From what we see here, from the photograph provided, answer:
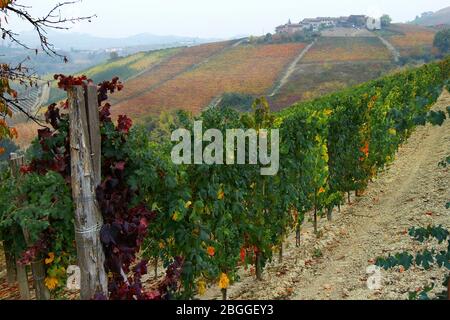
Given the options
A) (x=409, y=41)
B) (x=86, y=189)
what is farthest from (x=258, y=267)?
(x=409, y=41)

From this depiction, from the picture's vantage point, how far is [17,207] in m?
3.28

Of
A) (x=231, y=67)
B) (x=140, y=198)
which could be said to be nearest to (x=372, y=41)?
(x=231, y=67)

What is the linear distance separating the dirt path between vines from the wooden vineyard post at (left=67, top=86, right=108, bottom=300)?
3.41 meters

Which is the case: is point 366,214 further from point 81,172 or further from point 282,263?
point 81,172

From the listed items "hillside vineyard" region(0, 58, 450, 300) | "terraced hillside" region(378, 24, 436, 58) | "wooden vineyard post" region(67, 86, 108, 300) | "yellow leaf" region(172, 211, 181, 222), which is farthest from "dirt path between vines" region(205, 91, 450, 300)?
"terraced hillside" region(378, 24, 436, 58)

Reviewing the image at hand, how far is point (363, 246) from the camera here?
24.6 ft

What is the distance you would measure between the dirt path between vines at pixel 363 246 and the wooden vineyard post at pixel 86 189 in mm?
3410

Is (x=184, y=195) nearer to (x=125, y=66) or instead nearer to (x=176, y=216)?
(x=176, y=216)

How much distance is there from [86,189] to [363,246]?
5.85 metres

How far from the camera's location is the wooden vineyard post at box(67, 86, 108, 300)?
297cm

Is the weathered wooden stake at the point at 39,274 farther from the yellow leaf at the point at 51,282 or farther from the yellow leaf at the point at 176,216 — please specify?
the yellow leaf at the point at 176,216

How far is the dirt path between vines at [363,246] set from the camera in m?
5.88

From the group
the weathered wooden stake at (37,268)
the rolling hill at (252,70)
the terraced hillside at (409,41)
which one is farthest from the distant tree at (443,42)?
the weathered wooden stake at (37,268)

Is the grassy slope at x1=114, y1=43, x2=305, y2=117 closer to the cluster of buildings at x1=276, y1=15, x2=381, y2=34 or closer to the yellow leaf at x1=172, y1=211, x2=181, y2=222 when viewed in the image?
the cluster of buildings at x1=276, y1=15, x2=381, y2=34
